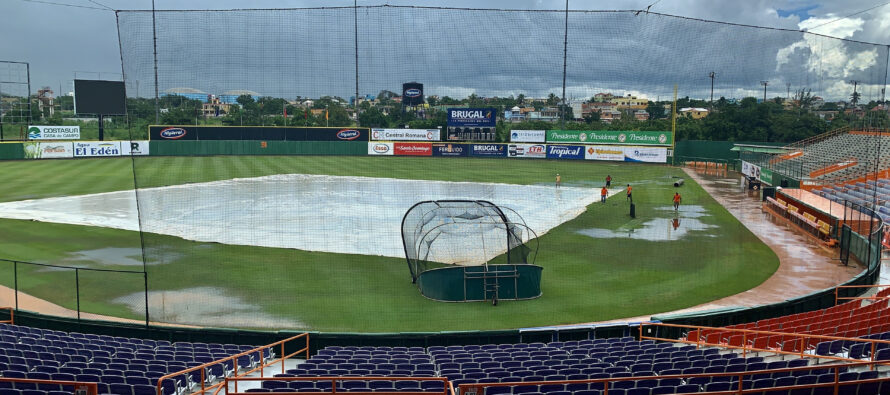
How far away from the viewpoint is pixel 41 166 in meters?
51.0

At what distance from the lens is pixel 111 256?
2198 centimetres

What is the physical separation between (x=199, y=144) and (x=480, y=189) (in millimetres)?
23693

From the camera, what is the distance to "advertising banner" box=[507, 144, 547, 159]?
6431 centimetres

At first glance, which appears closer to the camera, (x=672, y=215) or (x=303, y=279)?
(x=303, y=279)

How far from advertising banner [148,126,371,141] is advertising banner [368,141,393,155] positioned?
1.08 metres

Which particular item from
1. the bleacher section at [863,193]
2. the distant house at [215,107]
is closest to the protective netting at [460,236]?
the distant house at [215,107]

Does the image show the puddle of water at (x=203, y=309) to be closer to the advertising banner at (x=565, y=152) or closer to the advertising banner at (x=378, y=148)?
the advertising banner at (x=378, y=148)

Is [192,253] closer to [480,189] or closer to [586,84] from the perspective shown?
[586,84]

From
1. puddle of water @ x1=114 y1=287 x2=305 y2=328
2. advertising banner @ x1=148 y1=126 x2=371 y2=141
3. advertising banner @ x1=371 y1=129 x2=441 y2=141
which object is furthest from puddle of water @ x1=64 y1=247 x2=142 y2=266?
advertising banner @ x1=371 y1=129 x2=441 y2=141

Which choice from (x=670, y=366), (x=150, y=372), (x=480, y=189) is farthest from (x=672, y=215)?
(x=150, y=372)

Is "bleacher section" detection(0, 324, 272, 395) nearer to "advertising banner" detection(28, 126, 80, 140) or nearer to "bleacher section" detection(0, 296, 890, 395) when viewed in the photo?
A: "bleacher section" detection(0, 296, 890, 395)

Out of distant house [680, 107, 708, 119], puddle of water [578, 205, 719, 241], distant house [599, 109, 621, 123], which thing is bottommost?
puddle of water [578, 205, 719, 241]

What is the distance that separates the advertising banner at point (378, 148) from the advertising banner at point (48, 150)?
88.9 feet

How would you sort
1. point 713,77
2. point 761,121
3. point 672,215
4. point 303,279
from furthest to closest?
point 761,121 < point 672,215 < point 713,77 < point 303,279
